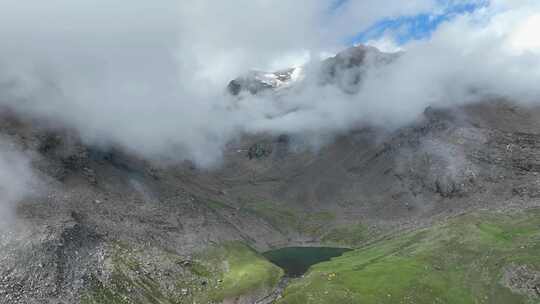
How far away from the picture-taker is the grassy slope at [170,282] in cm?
14900

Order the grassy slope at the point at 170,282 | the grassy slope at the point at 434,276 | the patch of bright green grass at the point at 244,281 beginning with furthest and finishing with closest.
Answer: the patch of bright green grass at the point at 244,281 < the grassy slope at the point at 170,282 < the grassy slope at the point at 434,276

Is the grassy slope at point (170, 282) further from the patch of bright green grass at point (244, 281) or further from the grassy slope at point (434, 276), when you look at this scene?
the grassy slope at point (434, 276)

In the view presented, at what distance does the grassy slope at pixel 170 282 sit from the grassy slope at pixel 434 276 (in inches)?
899

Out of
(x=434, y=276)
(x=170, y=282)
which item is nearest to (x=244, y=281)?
(x=170, y=282)

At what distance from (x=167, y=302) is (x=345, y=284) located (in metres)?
59.7

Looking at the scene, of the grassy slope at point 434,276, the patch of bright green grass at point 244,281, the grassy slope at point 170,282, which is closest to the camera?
the grassy slope at point 434,276

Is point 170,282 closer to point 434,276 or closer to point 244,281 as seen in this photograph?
point 244,281

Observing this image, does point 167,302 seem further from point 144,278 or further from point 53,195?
point 53,195

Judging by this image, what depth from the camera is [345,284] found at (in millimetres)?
155000

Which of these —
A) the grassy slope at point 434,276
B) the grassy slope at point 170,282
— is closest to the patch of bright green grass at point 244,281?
the grassy slope at point 170,282

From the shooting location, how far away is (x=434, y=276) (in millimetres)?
155500

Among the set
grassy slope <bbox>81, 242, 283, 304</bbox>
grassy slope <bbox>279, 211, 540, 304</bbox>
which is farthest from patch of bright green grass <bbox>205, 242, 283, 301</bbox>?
grassy slope <bbox>279, 211, 540, 304</bbox>

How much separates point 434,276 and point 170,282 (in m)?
91.9

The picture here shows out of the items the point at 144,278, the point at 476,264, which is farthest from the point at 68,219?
the point at 476,264
